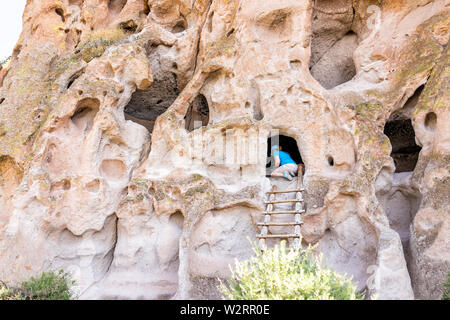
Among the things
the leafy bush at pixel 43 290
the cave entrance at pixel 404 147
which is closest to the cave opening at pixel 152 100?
the cave entrance at pixel 404 147

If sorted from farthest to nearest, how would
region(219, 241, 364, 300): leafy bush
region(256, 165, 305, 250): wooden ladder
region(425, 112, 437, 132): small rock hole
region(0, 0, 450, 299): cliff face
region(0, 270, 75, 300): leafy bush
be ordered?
1. region(425, 112, 437, 132): small rock hole
2. region(0, 0, 450, 299): cliff face
3. region(256, 165, 305, 250): wooden ladder
4. region(0, 270, 75, 300): leafy bush
5. region(219, 241, 364, 300): leafy bush

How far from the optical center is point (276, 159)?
24.2ft

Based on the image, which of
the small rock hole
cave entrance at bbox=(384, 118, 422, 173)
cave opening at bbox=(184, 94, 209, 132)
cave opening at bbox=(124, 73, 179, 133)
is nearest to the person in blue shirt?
the small rock hole

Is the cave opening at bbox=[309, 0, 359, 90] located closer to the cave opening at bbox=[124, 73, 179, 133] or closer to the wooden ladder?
the wooden ladder

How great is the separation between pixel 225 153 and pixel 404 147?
4547mm

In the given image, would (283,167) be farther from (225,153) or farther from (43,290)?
(43,290)

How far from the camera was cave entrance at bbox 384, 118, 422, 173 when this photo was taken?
8.93 metres

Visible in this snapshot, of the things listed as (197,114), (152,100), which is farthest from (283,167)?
(152,100)

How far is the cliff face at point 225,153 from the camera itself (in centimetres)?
629

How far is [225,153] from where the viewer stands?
734 centimetres

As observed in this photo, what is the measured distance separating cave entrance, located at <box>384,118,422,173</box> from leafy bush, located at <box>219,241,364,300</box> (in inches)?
231

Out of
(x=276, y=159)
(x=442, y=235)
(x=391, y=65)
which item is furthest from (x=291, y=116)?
(x=442, y=235)

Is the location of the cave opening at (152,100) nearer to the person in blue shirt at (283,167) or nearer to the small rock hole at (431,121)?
the person in blue shirt at (283,167)
